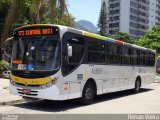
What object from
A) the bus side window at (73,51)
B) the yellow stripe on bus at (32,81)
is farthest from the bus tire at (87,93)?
the yellow stripe on bus at (32,81)

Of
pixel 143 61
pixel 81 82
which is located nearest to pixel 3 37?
pixel 143 61

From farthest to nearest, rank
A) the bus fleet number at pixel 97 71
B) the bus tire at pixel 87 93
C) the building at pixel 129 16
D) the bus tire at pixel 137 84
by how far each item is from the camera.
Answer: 1. the building at pixel 129 16
2. the bus tire at pixel 137 84
3. the bus fleet number at pixel 97 71
4. the bus tire at pixel 87 93

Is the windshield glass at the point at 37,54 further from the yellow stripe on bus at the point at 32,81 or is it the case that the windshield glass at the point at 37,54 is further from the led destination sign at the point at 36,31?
the yellow stripe on bus at the point at 32,81

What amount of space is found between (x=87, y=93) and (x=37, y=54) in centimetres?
292

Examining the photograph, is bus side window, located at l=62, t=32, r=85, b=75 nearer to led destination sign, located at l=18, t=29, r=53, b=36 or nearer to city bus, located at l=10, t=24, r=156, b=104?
city bus, located at l=10, t=24, r=156, b=104

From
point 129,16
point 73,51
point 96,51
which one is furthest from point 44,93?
point 129,16

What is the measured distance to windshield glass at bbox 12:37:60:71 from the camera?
488 inches

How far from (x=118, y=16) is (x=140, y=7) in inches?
369

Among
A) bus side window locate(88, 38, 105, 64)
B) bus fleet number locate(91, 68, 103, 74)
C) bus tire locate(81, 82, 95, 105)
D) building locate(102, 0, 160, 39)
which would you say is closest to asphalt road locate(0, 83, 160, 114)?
bus tire locate(81, 82, 95, 105)

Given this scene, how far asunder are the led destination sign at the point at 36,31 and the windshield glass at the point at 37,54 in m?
0.20

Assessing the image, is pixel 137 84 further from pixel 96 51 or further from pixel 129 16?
pixel 129 16

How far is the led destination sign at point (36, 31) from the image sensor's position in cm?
1264

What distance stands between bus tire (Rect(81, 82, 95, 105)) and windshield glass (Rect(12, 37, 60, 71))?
7.45 ft

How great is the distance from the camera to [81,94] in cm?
1379
